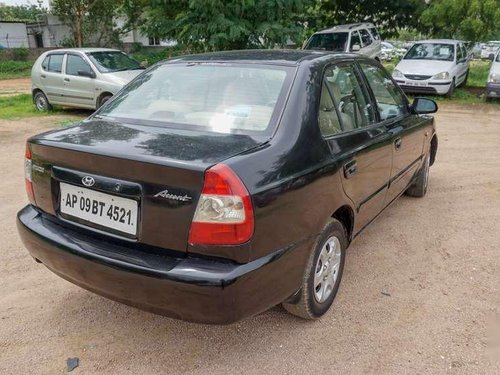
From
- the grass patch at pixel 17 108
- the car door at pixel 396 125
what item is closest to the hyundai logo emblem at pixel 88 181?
the car door at pixel 396 125

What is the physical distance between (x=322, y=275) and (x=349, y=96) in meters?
1.27

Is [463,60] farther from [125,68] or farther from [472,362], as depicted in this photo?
[472,362]

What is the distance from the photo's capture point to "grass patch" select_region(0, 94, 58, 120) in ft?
37.1

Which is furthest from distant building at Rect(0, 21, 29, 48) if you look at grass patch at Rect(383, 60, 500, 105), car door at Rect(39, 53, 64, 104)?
grass patch at Rect(383, 60, 500, 105)

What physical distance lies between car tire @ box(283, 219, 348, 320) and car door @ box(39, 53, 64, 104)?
9.74 metres

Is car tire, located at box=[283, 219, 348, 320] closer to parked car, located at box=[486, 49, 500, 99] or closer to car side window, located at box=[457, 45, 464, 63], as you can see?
parked car, located at box=[486, 49, 500, 99]

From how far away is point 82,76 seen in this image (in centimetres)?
1038

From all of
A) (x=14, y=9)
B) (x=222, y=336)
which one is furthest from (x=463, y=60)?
(x=14, y=9)

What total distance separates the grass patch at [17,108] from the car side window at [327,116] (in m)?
10.0

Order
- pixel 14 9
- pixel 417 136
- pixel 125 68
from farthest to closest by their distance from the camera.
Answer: pixel 14 9, pixel 125 68, pixel 417 136

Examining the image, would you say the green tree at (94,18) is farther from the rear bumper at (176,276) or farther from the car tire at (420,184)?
the rear bumper at (176,276)

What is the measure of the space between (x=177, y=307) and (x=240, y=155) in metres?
0.78

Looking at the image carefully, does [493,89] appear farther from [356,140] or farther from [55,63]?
[55,63]

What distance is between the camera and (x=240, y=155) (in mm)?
2260
